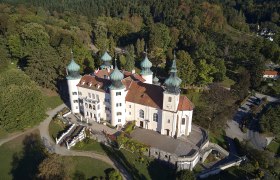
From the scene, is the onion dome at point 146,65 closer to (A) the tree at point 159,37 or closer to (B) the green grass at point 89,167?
(B) the green grass at point 89,167

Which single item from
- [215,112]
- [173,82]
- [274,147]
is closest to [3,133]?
[173,82]

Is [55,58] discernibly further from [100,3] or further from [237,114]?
[100,3]

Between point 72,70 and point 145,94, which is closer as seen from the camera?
point 145,94

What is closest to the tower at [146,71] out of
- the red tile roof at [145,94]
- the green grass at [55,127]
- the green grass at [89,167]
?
the red tile roof at [145,94]

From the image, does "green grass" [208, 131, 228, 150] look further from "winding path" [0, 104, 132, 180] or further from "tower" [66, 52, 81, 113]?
"tower" [66, 52, 81, 113]

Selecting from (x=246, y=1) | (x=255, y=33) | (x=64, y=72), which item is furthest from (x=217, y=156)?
(x=246, y=1)

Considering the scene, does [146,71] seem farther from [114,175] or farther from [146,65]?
[114,175]
